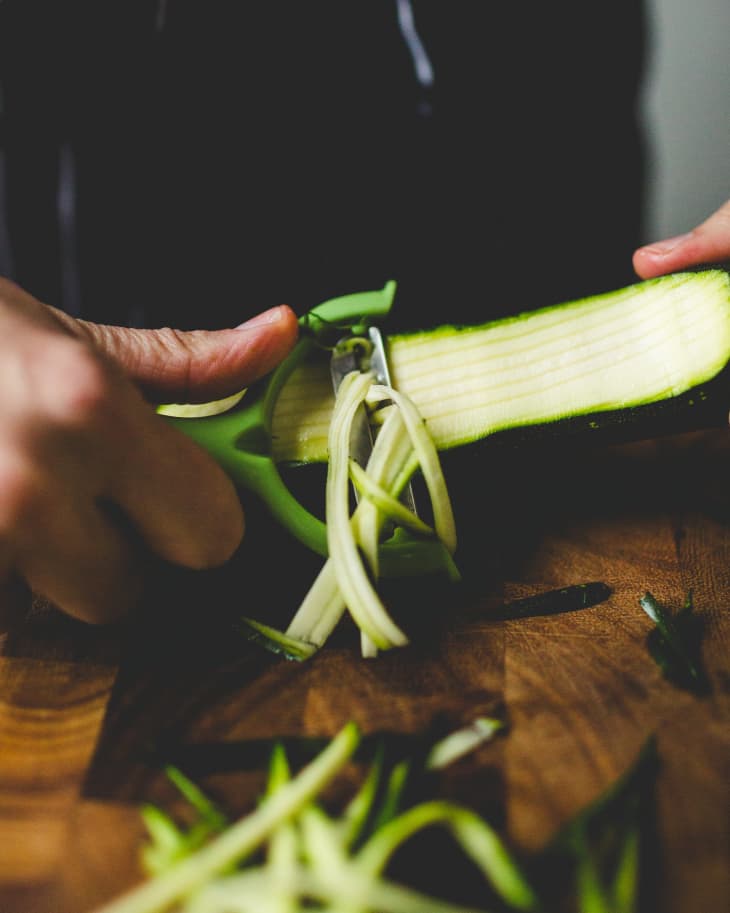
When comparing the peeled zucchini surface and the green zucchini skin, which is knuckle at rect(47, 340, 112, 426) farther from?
the green zucchini skin

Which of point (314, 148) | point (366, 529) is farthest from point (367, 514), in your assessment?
point (314, 148)

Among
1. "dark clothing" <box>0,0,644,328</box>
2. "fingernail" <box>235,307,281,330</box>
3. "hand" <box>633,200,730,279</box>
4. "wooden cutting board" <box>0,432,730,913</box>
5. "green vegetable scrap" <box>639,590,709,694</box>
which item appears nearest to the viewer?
"wooden cutting board" <box>0,432,730,913</box>

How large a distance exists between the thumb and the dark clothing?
421mm

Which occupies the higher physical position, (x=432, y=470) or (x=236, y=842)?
(x=432, y=470)

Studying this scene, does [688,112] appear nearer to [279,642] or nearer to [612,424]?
[612,424]

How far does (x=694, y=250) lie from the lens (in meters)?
1.14

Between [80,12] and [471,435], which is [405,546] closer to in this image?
[471,435]

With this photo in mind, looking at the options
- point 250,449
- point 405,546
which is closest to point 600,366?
point 405,546

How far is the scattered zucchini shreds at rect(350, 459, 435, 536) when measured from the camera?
0.93 m

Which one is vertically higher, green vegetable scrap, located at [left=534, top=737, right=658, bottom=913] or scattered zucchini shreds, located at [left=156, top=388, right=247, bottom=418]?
scattered zucchini shreds, located at [left=156, top=388, right=247, bottom=418]

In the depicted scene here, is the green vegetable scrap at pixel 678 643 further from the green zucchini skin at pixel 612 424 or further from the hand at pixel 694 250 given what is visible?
the hand at pixel 694 250

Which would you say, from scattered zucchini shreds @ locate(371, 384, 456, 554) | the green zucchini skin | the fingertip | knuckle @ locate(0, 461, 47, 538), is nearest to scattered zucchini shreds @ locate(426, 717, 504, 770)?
scattered zucchini shreds @ locate(371, 384, 456, 554)

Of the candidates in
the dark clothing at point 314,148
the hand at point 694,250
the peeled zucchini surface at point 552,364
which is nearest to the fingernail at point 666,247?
the hand at point 694,250

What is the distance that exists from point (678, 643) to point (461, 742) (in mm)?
287
